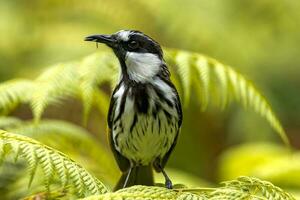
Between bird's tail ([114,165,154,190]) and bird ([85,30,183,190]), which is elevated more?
bird ([85,30,183,190])

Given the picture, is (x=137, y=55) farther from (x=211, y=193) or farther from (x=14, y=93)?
(x=211, y=193)

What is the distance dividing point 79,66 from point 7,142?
125 centimetres

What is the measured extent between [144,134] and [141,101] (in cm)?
15

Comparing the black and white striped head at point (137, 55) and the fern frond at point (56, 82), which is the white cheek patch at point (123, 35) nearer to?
the black and white striped head at point (137, 55)

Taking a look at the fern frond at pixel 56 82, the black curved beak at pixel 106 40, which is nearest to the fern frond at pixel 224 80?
the black curved beak at pixel 106 40

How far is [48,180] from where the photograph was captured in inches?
88.0

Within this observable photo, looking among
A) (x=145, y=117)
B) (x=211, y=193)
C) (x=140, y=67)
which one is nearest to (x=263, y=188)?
(x=211, y=193)

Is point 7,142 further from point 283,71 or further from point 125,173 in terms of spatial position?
point 283,71

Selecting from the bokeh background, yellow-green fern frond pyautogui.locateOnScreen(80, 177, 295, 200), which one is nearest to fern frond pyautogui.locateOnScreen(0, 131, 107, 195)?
yellow-green fern frond pyautogui.locateOnScreen(80, 177, 295, 200)

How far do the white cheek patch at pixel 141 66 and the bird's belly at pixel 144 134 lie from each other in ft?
0.59

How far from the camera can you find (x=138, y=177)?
12.0ft

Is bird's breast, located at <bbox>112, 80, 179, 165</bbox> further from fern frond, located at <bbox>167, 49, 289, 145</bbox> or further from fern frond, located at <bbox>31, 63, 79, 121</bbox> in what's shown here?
fern frond, located at <bbox>31, 63, 79, 121</bbox>

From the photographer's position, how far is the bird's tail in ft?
11.5

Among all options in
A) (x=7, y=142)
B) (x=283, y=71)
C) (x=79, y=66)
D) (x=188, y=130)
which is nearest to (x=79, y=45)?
(x=188, y=130)
